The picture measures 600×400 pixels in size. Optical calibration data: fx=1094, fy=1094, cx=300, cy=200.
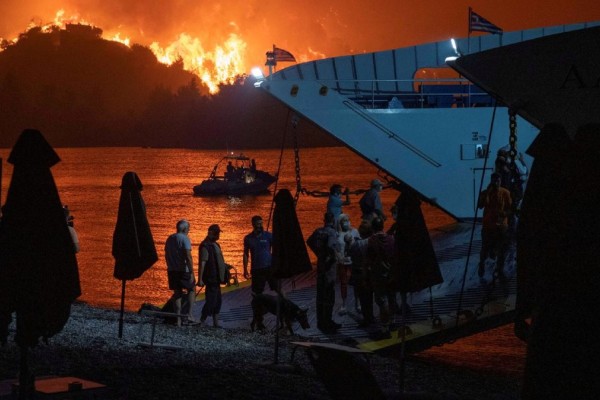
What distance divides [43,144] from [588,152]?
5.14 meters

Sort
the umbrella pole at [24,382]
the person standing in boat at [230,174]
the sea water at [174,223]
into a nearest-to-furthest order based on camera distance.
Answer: the umbrella pole at [24,382], the sea water at [174,223], the person standing in boat at [230,174]

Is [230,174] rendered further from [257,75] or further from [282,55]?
[257,75]

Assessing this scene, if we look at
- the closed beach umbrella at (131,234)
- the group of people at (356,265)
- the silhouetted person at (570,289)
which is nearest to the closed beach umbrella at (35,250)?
the silhouetted person at (570,289)

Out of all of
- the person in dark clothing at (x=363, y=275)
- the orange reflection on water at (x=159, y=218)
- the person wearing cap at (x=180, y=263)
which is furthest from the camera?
the orange reflection on water at (x=159, y=218)

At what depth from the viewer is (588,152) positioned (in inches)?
203

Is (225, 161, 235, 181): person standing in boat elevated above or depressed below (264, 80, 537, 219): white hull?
below

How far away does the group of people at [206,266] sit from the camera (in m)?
15.8

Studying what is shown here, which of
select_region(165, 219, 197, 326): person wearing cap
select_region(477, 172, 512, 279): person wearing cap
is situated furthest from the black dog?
select_region(477, 172, 512, 279): person wearing cap

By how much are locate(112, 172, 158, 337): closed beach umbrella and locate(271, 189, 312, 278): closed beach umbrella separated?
2.00 m

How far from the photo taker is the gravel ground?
9.84m

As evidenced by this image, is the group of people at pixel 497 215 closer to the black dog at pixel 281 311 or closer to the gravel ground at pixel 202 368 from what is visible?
the gravel ground at pixel 202 368

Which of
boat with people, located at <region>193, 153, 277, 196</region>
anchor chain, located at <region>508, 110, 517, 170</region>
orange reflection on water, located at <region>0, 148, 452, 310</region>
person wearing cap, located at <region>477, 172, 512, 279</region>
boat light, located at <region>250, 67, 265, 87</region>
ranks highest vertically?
boat light, located at <region>250, 67, 265, 87</region>

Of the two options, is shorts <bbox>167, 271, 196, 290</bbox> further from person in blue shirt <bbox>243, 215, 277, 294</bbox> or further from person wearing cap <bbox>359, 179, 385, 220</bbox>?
person wearing cap <bbox>359, 179, 385, 220</bbox>

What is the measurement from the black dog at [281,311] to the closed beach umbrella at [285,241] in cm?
157
